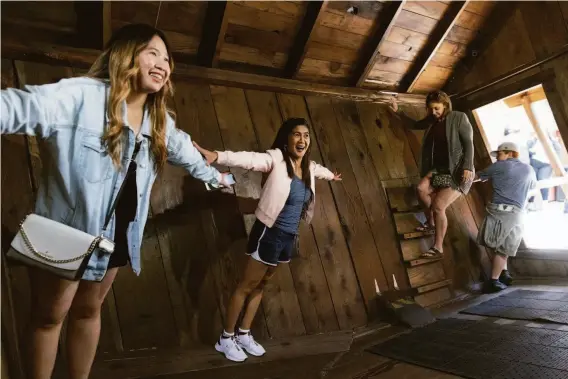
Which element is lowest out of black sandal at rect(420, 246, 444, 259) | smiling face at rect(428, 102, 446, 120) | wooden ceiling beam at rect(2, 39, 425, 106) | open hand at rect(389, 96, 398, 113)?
black sandal at rect(420, 246, 444, 259)

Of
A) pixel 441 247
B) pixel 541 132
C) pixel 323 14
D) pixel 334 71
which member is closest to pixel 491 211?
pixel 441 247

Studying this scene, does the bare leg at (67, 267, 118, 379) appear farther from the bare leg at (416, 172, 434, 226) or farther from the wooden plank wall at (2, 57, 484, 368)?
the bare leg at (416, 172, 434, 226)

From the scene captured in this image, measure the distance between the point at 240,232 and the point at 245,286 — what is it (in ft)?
2.11

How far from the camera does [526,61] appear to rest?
407 centimetres

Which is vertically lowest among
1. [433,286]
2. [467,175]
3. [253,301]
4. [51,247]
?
[433,286]

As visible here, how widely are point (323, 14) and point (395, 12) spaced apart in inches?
29.7

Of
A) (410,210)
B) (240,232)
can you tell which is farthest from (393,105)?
(240,232)

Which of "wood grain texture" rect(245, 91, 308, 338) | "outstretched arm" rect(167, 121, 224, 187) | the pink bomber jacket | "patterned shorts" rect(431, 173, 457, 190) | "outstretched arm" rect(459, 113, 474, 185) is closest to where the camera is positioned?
"outstretched arm" rect(167, 121, 224, 187)

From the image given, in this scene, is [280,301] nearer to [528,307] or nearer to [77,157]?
[77,157]

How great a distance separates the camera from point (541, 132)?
450cm

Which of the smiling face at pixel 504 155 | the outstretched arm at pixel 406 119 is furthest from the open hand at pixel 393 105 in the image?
the smiling face at pixel 504 155

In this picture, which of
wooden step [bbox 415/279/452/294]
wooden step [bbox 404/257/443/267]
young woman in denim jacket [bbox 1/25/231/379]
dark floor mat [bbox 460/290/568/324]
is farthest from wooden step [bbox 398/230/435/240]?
young woman in denim jacket [bbox 1/25/231/379]

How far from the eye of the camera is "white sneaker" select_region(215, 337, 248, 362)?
249 cm

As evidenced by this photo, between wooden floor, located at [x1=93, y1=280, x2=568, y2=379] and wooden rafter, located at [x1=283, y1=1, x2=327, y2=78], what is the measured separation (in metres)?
2.63
